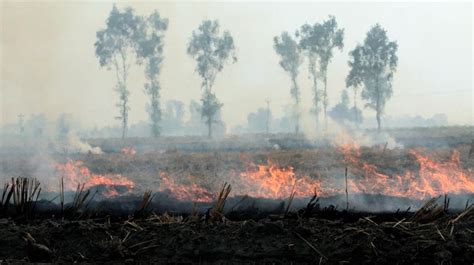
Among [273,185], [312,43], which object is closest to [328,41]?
[312,43]

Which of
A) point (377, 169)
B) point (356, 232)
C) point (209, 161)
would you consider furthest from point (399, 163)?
point (356, 232)

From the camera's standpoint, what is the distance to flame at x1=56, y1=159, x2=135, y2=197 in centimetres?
2255

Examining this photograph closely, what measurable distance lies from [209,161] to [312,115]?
35.6 meters

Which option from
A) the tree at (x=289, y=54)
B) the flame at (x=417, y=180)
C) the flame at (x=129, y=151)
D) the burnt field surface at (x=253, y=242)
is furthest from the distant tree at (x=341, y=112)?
the burnt field surface at (x=253, y=242)

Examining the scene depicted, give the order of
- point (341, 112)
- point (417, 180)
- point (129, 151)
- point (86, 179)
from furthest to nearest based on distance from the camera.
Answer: point (341, 112) < point (129, 151) < point (417, 180) < point (86, 179)

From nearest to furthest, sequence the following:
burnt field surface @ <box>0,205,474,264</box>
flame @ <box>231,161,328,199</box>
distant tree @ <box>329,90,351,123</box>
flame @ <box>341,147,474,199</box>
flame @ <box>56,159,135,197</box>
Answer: burnt field surface @ <box>0,205,474,264</box> → flame @ <box>56,159,135,197</box> → flame @ <box>341,147,474,199</box> → flame @ <box>231,161,328,199</box> → distant tree @ <box>329,90,351,123</box>

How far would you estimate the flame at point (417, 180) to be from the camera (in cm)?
2270

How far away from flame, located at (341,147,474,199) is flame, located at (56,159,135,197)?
32.8 feet

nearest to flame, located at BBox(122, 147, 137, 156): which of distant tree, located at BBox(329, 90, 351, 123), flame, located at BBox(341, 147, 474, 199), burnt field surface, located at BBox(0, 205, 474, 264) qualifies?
flame, located at BBox(341, 147, 474, 199)

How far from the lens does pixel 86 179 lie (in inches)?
995

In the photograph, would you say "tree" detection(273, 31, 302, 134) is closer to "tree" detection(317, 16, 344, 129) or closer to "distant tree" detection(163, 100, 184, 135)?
"tree" detection(317, 16, 344, 129)

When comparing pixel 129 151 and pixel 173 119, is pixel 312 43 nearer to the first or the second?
pixel 129 151

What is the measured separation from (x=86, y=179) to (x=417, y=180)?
15.5 metres

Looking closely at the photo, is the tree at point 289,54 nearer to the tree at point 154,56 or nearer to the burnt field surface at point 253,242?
the tree at point 154,56
